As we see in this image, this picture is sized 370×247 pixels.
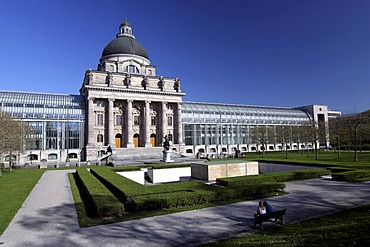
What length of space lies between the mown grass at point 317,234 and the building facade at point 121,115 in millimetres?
47126

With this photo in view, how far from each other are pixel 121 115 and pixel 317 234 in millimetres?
58247

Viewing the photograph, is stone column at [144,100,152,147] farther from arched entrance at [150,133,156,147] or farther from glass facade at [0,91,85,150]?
glass facade at [0,91,85,150]

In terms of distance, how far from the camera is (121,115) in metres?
62.9

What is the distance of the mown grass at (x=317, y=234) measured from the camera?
8.05 metres

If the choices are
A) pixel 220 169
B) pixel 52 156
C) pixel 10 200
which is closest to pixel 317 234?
pixel 220 169

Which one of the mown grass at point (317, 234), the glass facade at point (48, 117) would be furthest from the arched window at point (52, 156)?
the mown grass at point (317, 234)

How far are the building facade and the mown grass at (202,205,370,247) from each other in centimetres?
4713

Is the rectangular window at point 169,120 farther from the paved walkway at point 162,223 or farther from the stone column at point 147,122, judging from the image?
the paved walkway at point 162,223

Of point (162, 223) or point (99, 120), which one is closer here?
point (162, 223)

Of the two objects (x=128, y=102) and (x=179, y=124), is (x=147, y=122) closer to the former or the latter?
(x=128, y=102)

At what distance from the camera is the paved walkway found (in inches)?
388

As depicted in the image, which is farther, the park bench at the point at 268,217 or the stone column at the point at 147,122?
the stone column at the point at 147,122

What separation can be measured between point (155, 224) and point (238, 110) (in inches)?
2950

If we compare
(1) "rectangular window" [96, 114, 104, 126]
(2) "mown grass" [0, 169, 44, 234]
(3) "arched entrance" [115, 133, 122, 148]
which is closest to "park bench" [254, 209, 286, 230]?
(2) "mown grass" [0, 169, 44, 234]
